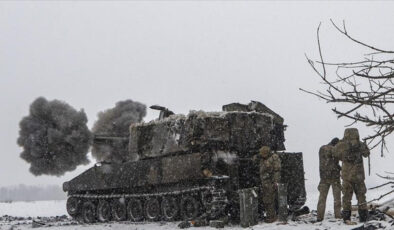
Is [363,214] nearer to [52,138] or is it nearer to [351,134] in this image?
[351,134]

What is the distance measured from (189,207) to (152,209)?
5.36 ft

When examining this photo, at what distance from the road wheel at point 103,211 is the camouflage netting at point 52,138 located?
7076mm

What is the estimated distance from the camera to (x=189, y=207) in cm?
1303

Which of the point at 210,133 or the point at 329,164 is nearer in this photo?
the point at 329,164

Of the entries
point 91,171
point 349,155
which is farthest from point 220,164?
point 91,171

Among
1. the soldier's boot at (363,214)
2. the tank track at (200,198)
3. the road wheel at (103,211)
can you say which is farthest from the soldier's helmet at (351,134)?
the road wheel at (103,211)

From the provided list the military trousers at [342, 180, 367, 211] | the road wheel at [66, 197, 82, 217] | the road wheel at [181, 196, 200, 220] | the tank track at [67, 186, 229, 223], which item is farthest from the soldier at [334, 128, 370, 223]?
the road wheel at [66, 197, 82, 217]

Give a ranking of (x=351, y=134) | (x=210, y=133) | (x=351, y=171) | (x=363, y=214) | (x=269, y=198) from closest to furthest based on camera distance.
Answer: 1. (x=363, y=214)
2. (x=351, y=171)
3. (x=351, y=134)
4. (x=269, y=198)
5. (x=210, y=133)

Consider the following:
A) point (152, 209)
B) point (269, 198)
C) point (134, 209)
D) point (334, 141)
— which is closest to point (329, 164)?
point (334, 141)

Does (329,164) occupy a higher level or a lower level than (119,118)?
lower

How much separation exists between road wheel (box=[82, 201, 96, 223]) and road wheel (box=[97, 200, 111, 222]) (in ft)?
1.14

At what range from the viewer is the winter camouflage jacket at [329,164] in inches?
414

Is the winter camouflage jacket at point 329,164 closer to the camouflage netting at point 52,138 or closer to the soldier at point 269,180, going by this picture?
the soldier at point 269,180

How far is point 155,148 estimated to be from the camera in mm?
14930
